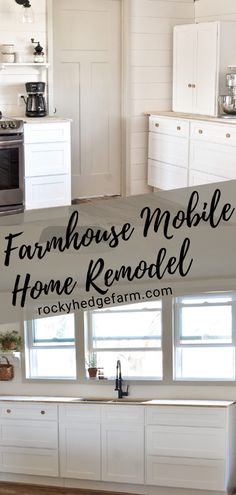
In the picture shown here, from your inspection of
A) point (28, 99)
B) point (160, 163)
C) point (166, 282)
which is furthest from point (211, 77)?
point (166, 282)

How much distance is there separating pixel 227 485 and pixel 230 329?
3207 millimetres

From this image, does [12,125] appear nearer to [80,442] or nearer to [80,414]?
[80,414]

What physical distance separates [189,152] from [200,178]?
9.9 inches

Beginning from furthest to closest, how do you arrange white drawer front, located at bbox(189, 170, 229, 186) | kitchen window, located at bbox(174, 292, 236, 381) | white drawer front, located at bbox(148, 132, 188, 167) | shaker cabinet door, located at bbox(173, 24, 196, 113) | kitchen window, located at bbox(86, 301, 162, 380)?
shaker cabinet door, located at bbox(173, 24, 196, 113)
white drawer front, located at bbox(148, 132, 188, 167)
white drawer front, located at bbox(189, 170, 229, 186)
kitchen window, located at bbox(86, 301, 162, 380)
kitchen window, located at bbox(174, 292, 236, 381)

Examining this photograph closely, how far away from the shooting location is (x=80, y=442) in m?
6.18

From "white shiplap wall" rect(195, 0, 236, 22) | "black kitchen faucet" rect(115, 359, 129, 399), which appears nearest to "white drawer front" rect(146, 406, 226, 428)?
"black kitchen faucet" rect(115, 359, 129, 399)

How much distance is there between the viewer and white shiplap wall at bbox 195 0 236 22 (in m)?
6.15

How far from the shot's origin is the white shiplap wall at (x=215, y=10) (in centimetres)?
615

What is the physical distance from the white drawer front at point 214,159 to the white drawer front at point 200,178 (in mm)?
30

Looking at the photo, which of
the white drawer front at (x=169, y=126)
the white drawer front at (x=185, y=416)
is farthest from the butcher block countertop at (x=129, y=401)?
the white drawer front at (x=169, y=126)

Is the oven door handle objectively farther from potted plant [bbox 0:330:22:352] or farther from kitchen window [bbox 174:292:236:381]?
kitchen window [bbox 174:292:236:381]

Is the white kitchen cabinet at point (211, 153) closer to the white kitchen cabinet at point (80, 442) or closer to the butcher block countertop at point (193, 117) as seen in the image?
the butcher block countertop at point (193, 117)

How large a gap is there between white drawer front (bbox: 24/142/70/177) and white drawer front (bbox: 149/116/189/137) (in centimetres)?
87

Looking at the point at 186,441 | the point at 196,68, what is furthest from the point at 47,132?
the point at 186,441
